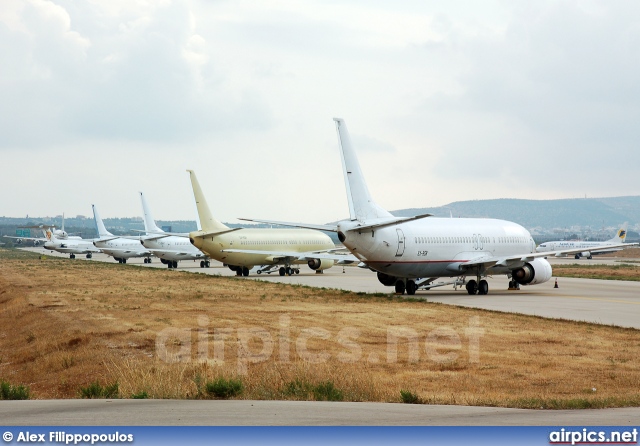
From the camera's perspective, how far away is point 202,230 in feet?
227

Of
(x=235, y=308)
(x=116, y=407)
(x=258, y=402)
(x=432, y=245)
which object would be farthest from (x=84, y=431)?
(x=432, y=245)

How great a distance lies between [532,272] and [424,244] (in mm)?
7243

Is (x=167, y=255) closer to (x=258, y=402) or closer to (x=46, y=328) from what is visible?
(x=46, y=328)

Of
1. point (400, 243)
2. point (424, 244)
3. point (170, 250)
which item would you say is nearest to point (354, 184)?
point (400, 243)

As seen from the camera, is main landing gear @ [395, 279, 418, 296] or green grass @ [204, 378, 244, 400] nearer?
green grass @ [204, 378, 244, 400]

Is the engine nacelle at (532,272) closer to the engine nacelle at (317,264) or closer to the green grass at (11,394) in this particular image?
the engine nacelle at (317,264)

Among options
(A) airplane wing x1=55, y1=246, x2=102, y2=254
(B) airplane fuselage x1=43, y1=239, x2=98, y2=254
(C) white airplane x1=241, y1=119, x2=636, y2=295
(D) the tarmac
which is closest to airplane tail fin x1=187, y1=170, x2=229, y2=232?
(C) white airplane x1=241, y1=119, x2=636, y2=295

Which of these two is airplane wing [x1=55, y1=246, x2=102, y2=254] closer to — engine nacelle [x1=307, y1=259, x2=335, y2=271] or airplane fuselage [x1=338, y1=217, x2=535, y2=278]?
engine nacelle [x1=307, y1=259, x2=335, y2=271]

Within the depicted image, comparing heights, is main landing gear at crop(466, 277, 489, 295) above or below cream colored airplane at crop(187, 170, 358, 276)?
below

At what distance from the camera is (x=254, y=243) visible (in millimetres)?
71000

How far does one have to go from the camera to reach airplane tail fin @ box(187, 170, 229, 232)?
6894cm

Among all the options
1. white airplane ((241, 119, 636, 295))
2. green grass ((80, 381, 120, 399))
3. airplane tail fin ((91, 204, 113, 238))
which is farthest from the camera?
airplane tail fin ((91, 204, 113, 238))

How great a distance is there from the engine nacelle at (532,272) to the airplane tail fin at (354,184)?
396 inches

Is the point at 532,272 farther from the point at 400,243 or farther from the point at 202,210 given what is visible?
the point at 202,210
